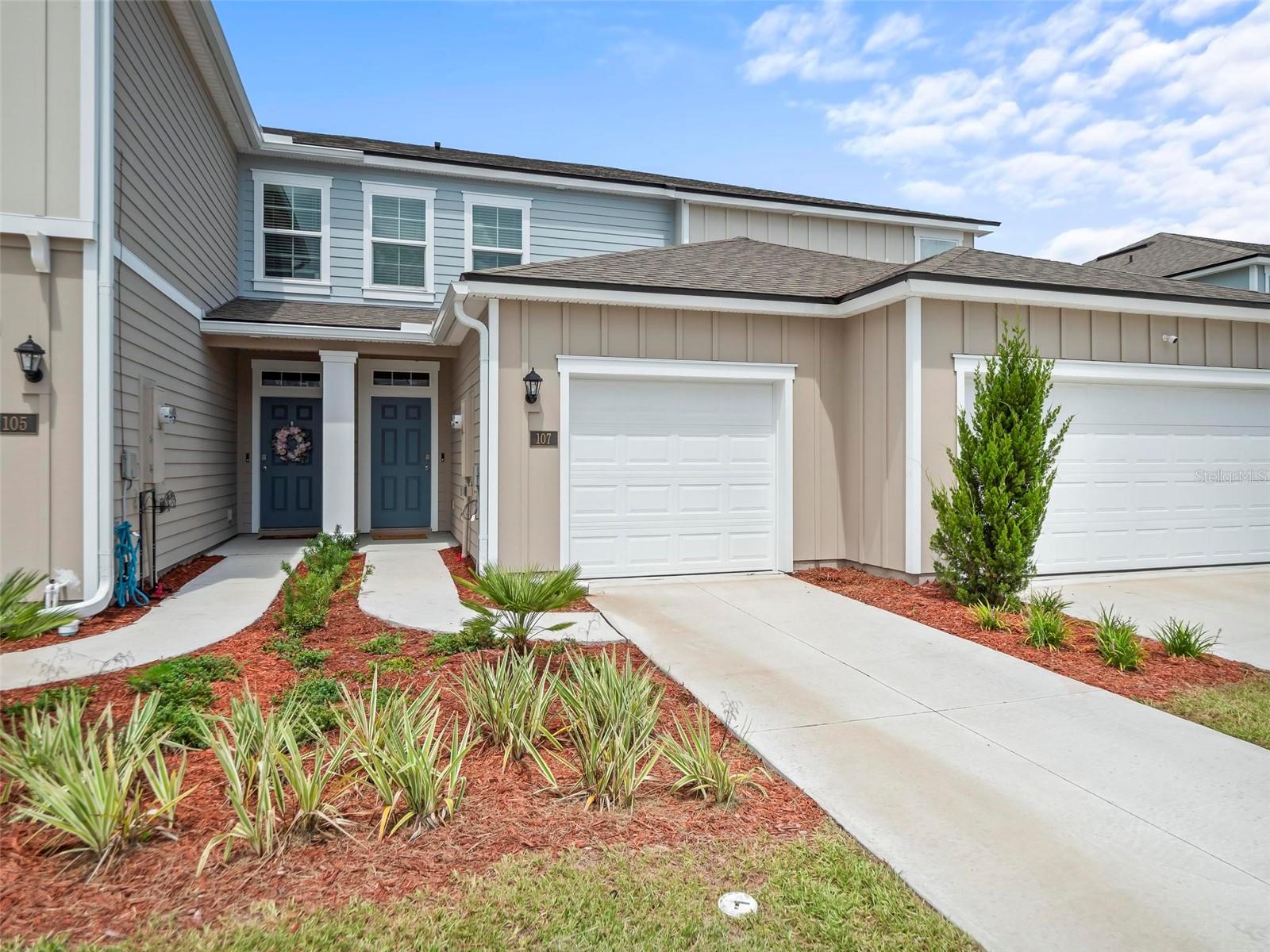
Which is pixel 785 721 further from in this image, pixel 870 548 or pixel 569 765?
pixel 870 548

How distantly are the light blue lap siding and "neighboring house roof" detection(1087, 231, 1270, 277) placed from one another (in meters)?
9.17

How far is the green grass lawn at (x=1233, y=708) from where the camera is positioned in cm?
402

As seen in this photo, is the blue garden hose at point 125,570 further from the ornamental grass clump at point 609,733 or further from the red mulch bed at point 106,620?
the ornamental grass clump at point 609,733

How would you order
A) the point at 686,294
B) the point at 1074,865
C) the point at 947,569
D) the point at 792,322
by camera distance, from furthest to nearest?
the point at 792,322 → the point at 686,294 → the point at 947,569 → the point at 1074,865

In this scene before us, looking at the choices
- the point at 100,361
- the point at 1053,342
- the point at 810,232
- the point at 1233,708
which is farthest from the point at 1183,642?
the point at 810,232

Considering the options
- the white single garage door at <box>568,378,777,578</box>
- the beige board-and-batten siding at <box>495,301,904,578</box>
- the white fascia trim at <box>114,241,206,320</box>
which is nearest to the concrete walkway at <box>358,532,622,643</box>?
the beige board-and-batten siding at <box>495,301,904,578</box>

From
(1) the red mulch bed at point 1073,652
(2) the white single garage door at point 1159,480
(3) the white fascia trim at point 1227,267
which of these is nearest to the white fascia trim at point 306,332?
(1) the red mulch bed at point 1073,652

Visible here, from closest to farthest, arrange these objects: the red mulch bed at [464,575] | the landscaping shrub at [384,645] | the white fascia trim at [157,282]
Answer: the landscaping shrub at [384,645]
the red mulch bed at [464,575]
the white fascia trim at [157,282]

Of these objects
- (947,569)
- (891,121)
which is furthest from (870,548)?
(891,121)

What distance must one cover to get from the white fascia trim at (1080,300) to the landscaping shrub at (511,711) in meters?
5.54

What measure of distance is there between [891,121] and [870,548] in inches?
356

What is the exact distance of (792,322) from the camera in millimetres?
8469

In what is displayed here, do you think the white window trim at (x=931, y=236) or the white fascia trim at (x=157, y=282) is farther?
the white window trim at (x=931, y=236)

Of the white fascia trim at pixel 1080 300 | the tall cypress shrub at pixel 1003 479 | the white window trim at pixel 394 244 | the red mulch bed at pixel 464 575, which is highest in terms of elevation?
the white window trim at pixel 394 244
